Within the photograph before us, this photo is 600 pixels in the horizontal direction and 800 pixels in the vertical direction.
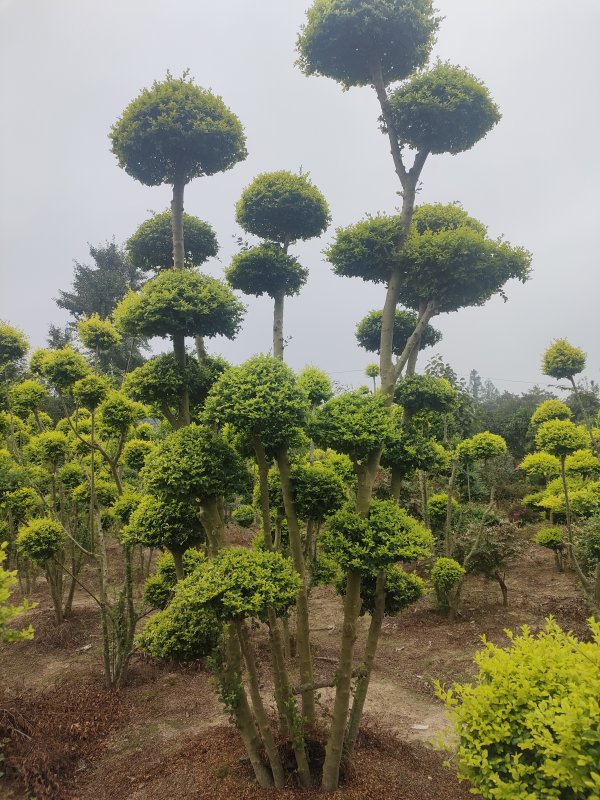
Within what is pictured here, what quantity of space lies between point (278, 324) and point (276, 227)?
1.72 metres

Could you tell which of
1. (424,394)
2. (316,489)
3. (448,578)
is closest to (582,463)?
(448,578)

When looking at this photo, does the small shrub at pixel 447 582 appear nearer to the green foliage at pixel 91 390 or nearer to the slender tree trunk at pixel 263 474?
the slender tree trunk at pixel 263 474

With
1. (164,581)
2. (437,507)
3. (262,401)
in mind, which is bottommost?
(164,581)

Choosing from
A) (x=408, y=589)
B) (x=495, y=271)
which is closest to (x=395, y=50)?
(x=495, y=271)

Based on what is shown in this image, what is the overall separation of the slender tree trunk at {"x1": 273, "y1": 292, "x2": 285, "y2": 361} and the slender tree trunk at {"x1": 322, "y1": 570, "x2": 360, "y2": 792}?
3.91 metres

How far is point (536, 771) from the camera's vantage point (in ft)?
8.07

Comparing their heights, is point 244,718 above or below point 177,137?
below

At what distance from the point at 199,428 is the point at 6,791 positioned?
4.11 meters

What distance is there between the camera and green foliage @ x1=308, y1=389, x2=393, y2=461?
13.5 ft

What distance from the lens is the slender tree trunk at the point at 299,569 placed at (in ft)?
15.1

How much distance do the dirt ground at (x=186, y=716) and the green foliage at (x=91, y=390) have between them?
12.2 ft

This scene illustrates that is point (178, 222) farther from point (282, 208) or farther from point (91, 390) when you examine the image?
point (91, 390)

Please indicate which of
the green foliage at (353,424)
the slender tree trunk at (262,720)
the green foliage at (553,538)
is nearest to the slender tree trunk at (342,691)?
the slender tree trunk at (262,720)

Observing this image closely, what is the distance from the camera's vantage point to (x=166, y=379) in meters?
5.41
